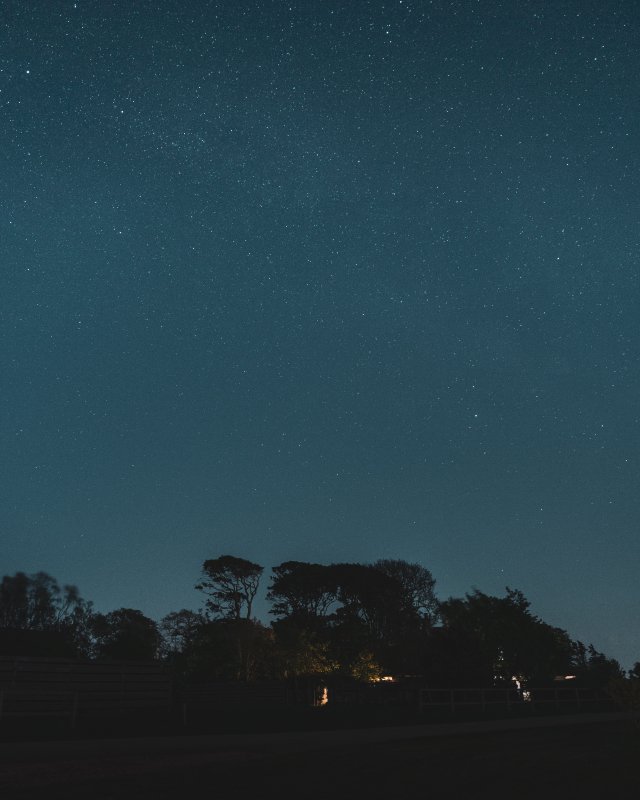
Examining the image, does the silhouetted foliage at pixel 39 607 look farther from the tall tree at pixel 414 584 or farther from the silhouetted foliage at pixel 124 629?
the tall tree at pixel 414 584

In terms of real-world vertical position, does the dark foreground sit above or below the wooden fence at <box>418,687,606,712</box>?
above

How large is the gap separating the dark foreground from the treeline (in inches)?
502

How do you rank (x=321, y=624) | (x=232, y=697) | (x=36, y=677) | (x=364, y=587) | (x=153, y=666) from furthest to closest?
(x=364, y=587)
(x=321, y=624)
(x=232, y=697)
(x=153, y=666)
(x=36, y=677)

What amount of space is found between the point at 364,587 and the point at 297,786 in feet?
197

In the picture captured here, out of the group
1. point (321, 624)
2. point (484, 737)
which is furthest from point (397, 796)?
point (321, 624)

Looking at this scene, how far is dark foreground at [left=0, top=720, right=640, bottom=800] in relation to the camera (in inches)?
403

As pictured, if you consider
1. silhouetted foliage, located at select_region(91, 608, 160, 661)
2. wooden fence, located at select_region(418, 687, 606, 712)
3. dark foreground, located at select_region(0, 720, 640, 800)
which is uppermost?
silhouetted foliage, located at select_region(91, 608, 160, 661)

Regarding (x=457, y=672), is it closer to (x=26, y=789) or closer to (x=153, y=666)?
(x=153, y=666)

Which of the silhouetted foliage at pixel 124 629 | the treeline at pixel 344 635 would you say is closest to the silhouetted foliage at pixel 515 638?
the treeline at pixel 344 635

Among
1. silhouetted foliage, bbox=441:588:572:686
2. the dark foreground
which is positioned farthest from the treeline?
the dark foreground

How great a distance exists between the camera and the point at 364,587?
69.2 metres

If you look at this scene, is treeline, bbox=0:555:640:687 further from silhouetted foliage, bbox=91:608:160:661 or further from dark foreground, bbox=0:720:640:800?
dark foreground, bbox=0:720:640:800

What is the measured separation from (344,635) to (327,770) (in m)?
49.3

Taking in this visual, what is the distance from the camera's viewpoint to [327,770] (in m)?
12.5
